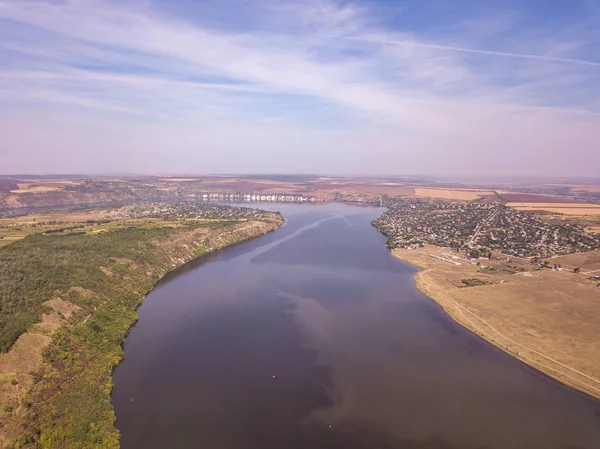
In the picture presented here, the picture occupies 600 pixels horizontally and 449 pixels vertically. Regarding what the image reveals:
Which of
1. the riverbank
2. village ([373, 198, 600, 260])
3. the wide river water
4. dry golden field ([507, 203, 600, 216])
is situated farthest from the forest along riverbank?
dry golden field ([507, 203, 600, 216])

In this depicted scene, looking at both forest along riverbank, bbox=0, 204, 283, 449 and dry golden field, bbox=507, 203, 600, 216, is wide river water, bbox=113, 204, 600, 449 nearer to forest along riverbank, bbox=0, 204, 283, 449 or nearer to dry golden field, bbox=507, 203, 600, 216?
forest along riverbank, bbox=0, 204, 283, 449

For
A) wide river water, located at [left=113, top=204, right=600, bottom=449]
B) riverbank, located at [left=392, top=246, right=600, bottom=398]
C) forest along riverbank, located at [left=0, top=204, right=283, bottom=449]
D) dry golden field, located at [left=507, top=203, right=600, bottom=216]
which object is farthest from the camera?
dry golden field, located at [left=507, top=203, right=600, bottom=216]

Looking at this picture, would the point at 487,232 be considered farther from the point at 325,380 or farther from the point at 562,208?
the point at 325,380

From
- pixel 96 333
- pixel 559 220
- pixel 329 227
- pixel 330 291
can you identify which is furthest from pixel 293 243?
pixel 559 220

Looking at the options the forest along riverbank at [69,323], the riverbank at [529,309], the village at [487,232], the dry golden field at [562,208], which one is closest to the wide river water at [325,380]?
the forest along riverbank at [69,323]

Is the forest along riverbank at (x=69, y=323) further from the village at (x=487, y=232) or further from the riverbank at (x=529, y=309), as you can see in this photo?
the village at (x=487, y=232)

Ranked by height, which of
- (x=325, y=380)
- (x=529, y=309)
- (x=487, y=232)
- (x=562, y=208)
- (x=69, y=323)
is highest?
(x=562, y=208)

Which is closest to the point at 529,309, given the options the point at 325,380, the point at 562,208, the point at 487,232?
the point at 325,380
